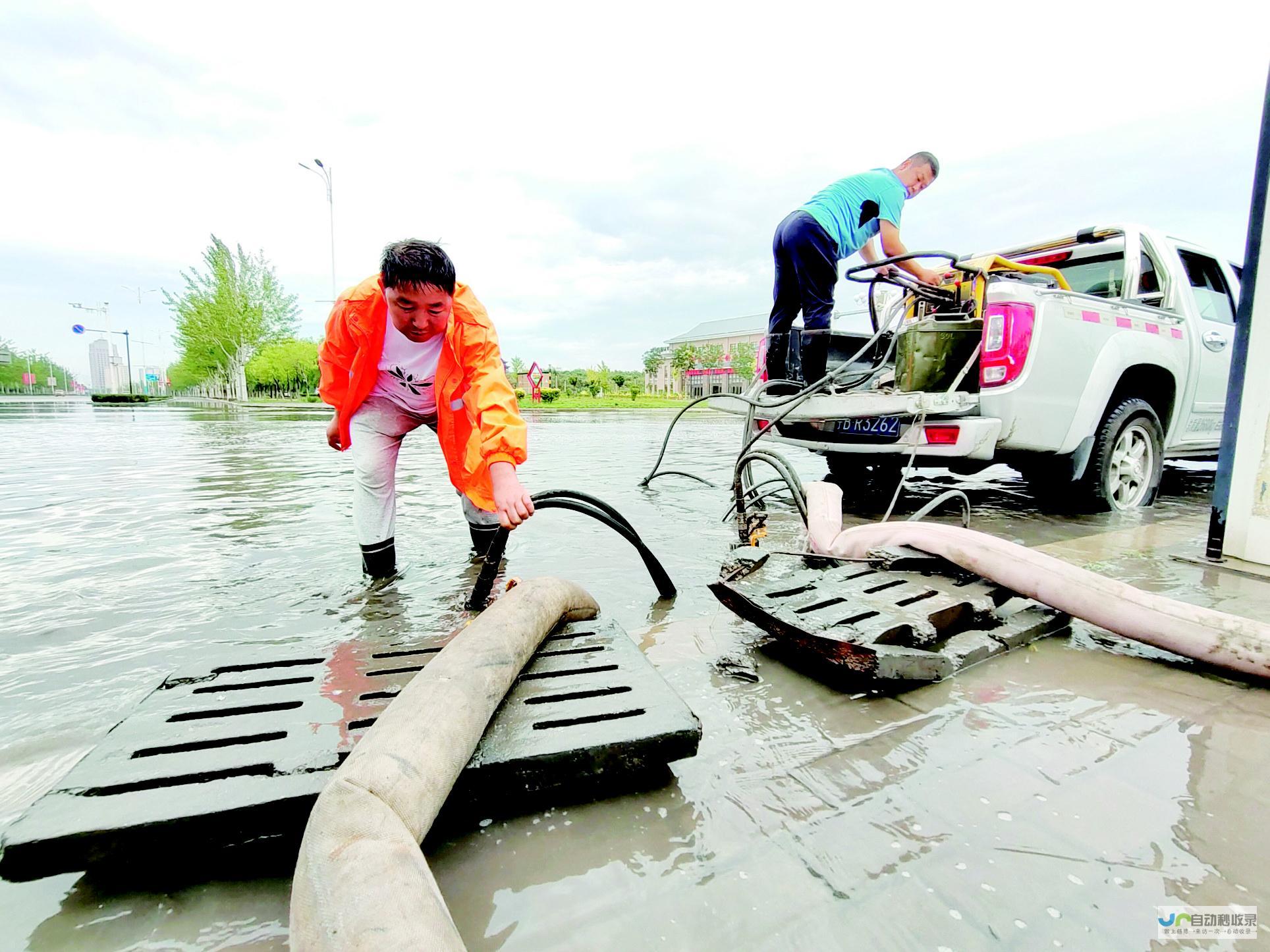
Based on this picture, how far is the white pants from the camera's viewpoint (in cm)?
297

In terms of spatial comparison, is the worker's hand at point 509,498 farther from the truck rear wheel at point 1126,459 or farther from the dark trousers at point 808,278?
the truck rear wheel at point 1126,459

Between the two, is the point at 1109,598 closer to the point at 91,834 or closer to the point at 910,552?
Result: the point at 910,552

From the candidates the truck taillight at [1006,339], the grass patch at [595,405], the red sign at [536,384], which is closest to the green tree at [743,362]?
the grass patch at [595,405]

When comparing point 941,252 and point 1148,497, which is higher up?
point 941,252

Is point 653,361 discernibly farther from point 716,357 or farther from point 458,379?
point 458,379

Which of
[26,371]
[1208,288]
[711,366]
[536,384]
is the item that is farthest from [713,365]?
[26,371]

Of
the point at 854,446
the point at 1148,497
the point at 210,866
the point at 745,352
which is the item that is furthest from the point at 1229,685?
the point at 745,352

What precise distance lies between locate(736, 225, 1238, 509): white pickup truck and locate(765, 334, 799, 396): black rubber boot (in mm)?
270

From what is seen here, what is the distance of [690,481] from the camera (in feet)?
20.2

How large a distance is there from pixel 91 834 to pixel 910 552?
2.58 metres

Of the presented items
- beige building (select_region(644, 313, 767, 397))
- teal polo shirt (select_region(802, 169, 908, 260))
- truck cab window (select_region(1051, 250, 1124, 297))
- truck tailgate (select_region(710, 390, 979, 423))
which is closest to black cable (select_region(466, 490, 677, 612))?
truck tailgate (select_region(710, 390, 979, 423))

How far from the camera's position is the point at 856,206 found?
4.57m

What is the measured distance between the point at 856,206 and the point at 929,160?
780 mm

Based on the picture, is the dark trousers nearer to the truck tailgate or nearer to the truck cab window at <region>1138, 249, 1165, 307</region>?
the truck tailgate
